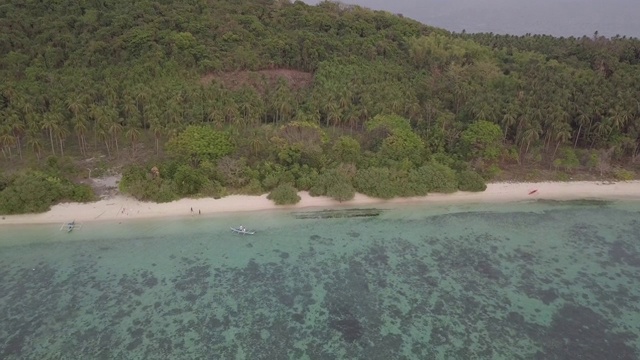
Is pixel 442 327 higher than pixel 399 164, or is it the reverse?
pixel 399 164

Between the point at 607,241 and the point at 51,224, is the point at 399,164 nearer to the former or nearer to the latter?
the point at 607,241

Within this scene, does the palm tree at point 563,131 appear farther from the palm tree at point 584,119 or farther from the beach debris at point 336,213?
the beach debris at point 336,213

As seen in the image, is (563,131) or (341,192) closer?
(341,192)

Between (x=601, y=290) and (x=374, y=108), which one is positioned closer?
(x=601, y=290)

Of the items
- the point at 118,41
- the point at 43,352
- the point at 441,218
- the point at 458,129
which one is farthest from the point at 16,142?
the point at 458,129

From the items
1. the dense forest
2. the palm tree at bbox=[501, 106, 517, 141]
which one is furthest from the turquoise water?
the palm tree at bbox=[501, 106, 517, 141]

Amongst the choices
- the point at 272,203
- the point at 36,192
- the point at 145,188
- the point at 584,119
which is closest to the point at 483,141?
the point at 584,119

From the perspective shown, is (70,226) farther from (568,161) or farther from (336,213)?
(568,161)
